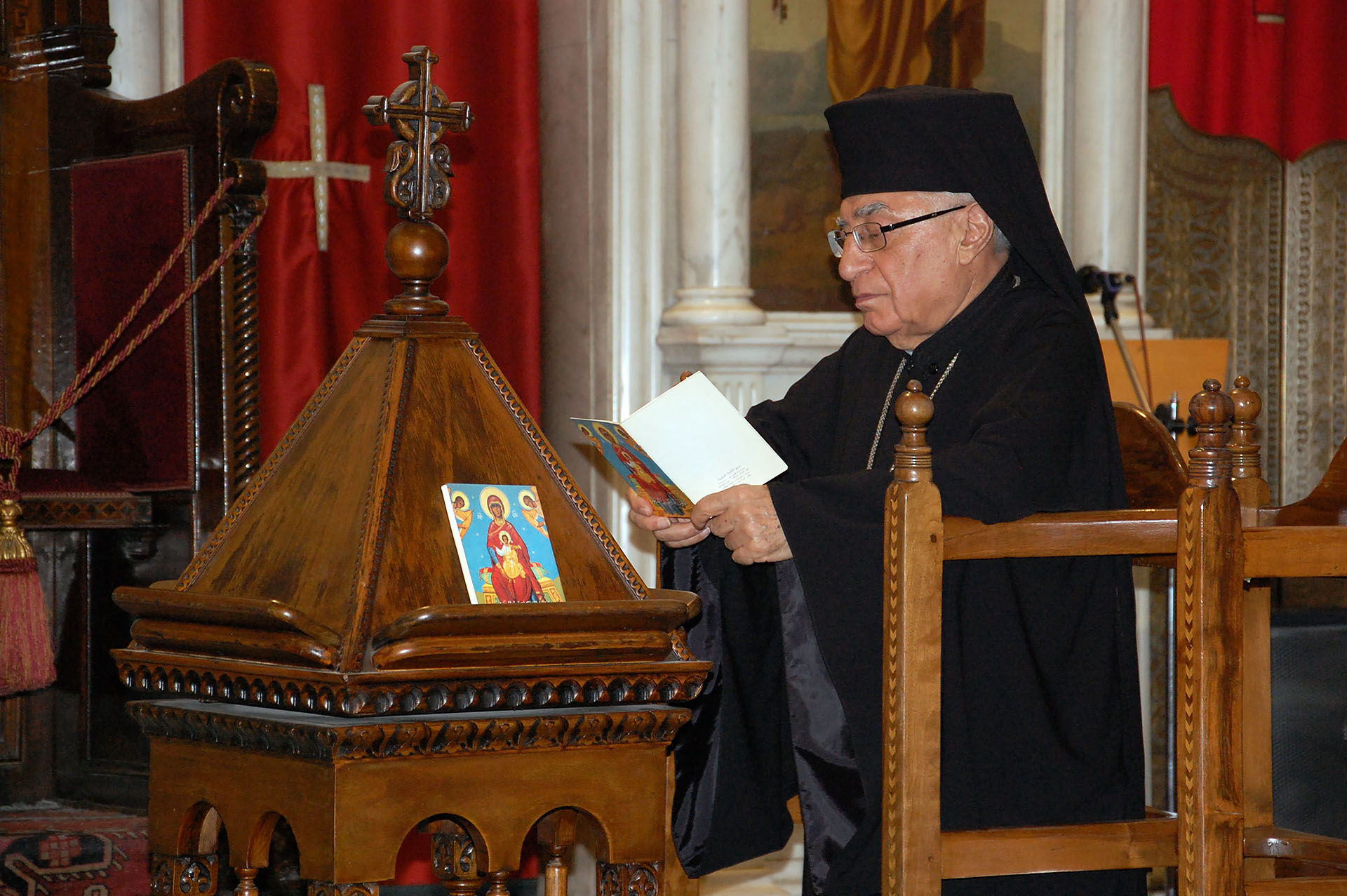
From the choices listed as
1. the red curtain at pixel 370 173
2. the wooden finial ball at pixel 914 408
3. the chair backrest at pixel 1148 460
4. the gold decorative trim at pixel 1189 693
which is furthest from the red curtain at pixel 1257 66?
the wooden finial ball at pixel 914 408

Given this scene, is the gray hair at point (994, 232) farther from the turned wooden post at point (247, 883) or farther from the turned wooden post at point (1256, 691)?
the turned wooden post at point (247, 883)

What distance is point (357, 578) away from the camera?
1.74 m

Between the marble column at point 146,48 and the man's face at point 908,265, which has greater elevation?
the marble column at point 146,48

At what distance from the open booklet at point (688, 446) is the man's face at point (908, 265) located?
1.39ft

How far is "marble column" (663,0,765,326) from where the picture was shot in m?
4.05

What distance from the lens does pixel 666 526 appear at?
2508 mm

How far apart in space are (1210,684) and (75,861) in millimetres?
2132

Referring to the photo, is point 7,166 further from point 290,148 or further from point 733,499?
point 733,499

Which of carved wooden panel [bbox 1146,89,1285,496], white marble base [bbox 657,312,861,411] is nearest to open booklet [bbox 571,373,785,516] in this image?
white marble base [bbox 657,312,861,411]

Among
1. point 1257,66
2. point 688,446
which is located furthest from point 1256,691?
point 1257,66

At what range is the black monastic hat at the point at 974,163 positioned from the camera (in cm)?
252

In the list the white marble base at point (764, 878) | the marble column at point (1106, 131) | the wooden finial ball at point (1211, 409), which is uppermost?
the marble column at point (1106, 131)

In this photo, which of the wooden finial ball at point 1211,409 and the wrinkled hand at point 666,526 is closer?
the wooden finial ball at point 1211,409

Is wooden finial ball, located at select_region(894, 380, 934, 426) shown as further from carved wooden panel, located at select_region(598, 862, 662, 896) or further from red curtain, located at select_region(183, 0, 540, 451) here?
red curtain, located at select_region(183, 0, 540, 451)
